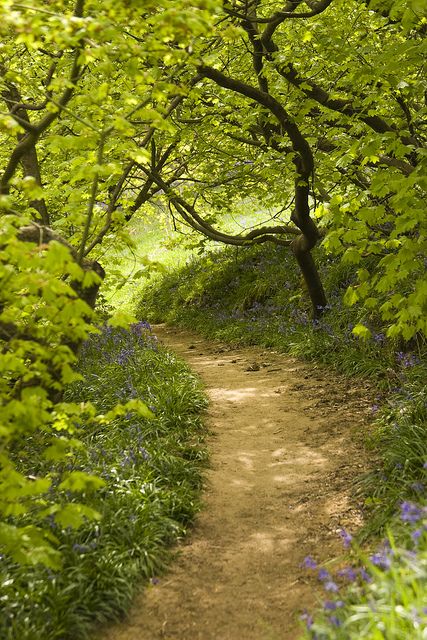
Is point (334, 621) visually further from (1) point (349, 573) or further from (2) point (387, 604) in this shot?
(1) point (349, 573)

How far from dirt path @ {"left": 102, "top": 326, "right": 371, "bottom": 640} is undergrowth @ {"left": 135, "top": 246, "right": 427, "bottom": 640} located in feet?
1.13

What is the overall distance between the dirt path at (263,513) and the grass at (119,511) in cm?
21

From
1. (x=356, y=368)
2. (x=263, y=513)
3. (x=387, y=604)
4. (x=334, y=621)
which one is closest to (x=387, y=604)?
(x=387, y=604)

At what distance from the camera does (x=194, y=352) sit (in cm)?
1300

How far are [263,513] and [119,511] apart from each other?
1463 millimetres

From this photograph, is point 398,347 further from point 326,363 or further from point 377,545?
point 377,545

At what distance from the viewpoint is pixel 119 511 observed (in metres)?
5.14

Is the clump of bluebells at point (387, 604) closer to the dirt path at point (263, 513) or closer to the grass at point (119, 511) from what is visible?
the dirt path at point (263, 513)

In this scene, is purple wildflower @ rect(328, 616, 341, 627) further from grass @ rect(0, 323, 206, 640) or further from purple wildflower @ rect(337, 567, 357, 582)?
grass @ rect(0, 323, 206, 640)

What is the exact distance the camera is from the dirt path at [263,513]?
4.41 m

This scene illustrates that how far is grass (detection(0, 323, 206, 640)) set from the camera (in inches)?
168

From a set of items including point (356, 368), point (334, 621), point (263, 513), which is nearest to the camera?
point (334, 621)

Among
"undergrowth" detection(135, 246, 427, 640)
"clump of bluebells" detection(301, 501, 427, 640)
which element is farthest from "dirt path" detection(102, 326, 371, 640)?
"clump of bluebells" detection(301, 501, 427, 640)

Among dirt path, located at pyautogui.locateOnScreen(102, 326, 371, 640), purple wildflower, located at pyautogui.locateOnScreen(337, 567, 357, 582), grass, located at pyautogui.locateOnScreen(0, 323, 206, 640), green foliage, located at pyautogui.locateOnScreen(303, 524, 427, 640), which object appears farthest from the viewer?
dirt path, located at pyautogui.locateOnScreen(102, 326, 371, 640)
